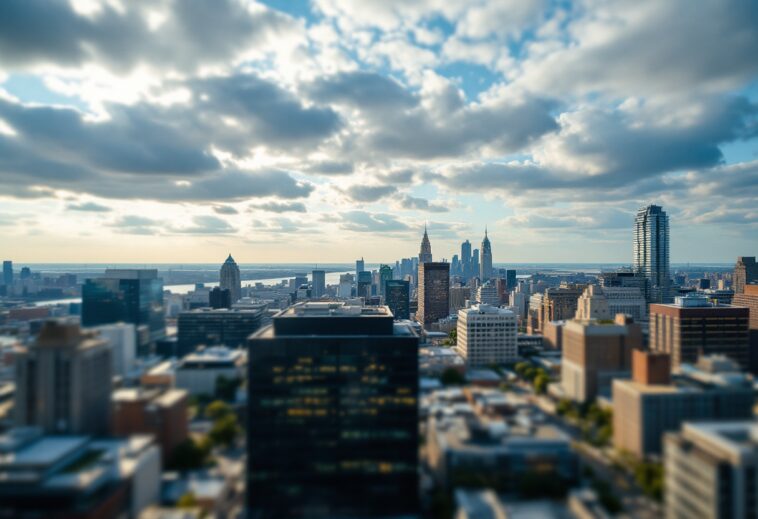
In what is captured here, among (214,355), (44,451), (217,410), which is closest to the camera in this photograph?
(44,451)

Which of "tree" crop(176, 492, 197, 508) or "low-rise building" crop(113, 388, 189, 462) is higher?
"low-rise building" crop(113, 388, 189, 462)

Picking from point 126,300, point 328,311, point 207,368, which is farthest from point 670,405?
point 126,300

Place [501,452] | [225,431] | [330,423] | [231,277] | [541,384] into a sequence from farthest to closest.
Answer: [231,277] < [330,423] < [541,384] < [225,431] < [501,452]

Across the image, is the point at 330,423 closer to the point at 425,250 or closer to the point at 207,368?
the point at 207,368

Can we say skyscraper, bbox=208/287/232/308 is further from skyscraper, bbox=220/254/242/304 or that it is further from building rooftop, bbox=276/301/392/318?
building rooftop, bbox=276/301/392/318

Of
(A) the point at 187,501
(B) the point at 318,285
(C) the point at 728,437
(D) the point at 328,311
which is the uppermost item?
(D) the point at 328,311

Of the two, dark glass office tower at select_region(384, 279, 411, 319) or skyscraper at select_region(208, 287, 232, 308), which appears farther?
dark glass office tower at select_region(384, 279, 411, 319)

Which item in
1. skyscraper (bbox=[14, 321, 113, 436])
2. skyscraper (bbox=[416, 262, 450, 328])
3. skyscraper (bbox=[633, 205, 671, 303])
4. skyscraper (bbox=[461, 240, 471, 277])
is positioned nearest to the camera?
skyscraper (bbox=[14, 321, 113, 436])

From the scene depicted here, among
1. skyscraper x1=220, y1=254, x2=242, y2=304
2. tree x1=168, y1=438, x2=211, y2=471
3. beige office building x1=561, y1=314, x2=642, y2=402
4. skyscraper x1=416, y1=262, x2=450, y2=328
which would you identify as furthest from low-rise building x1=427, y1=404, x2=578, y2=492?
skyscraper x1=416, y1=262, x2=450, y2=328
